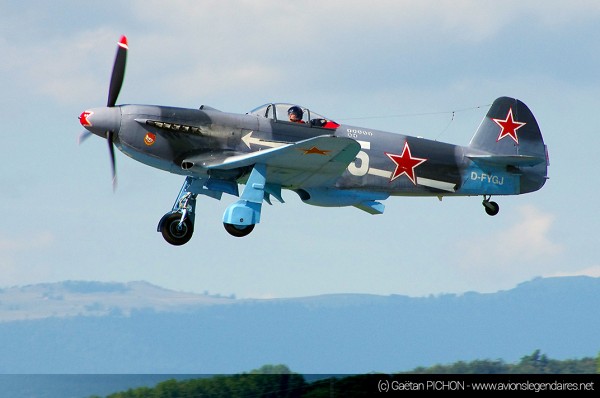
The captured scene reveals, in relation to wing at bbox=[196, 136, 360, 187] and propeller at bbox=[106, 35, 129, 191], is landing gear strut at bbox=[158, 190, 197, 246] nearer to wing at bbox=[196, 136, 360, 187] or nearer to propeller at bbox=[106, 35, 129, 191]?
wing at bbox=[196, 136, 360, 187]

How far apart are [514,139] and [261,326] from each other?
425ft

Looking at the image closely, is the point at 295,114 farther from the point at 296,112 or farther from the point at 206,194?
the point at 206,194

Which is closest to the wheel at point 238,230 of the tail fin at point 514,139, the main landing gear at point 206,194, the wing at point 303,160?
the main landing gear at point 206,194

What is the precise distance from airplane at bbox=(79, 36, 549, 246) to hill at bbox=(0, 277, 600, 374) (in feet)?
320

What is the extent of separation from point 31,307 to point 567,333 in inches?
3760

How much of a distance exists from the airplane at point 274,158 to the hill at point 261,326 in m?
97.6

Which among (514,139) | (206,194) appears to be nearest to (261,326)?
(514,139)

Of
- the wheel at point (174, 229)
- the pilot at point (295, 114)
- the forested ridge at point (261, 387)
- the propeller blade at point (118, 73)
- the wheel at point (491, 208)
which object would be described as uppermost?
the propeller blade at point (118, 73)

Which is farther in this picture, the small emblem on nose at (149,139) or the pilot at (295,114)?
the pilot at (295,114)

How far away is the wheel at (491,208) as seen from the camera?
865 inches

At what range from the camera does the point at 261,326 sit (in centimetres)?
14988

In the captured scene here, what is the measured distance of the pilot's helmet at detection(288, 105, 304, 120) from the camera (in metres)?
19.1

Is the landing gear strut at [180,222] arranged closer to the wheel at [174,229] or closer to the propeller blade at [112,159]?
the wheel at [174,229]

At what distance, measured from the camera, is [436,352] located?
133m
